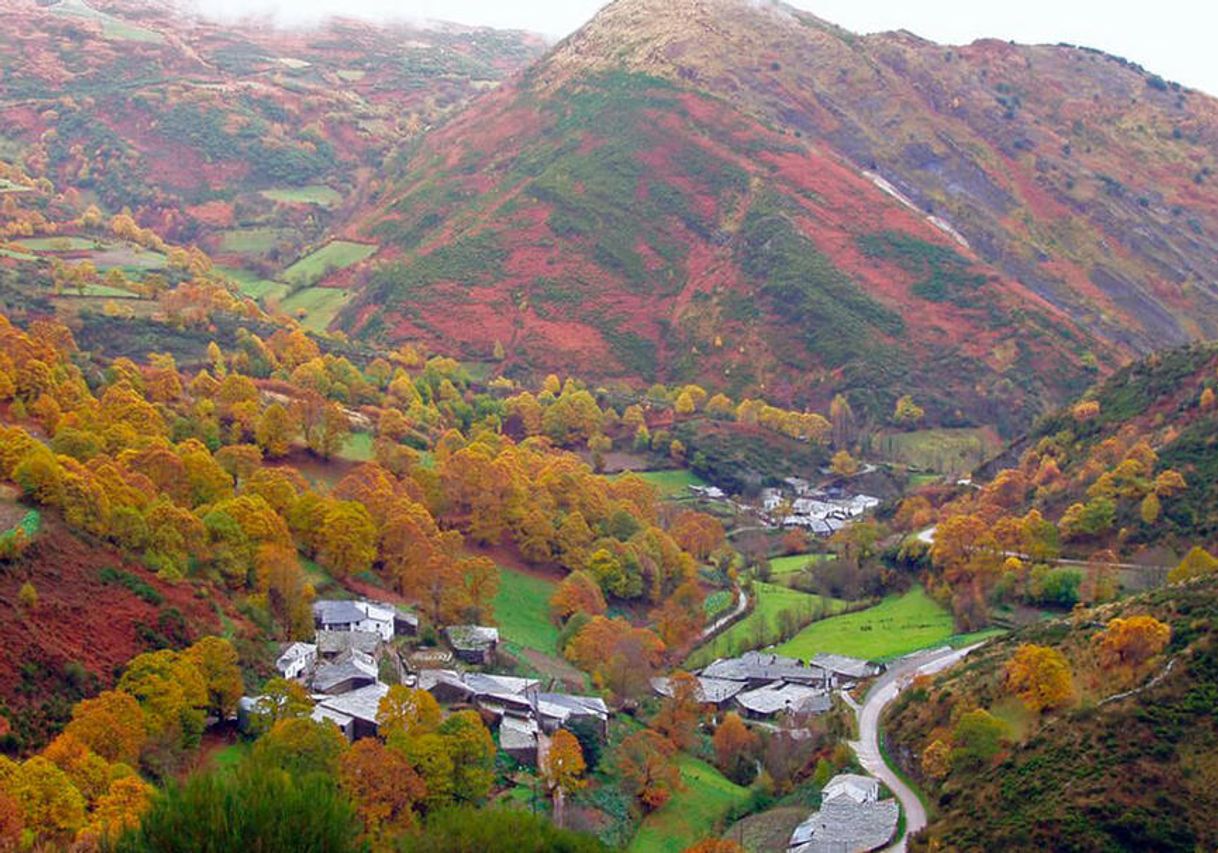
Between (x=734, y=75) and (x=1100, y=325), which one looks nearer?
(x=1100, y=325)

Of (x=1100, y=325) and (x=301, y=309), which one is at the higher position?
(x=1100, y=325)

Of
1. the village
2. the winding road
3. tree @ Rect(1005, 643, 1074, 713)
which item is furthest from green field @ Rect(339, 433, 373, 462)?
tree @ Rect(1005, 643, 1074, 713)

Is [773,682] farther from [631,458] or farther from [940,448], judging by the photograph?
[940,448]

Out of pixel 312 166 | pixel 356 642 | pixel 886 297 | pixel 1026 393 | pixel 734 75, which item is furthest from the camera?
pixel 312 166

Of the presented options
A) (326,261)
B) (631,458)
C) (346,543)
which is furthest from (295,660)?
(326,261)

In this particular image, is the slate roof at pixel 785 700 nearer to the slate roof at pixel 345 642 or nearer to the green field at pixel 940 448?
the slate roof at pixel 345 642

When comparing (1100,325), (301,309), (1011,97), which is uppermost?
(1011,97)

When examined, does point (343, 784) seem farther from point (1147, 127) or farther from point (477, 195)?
point (1147, 127)

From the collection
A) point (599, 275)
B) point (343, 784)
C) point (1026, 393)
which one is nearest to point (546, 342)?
point (599, 275)
